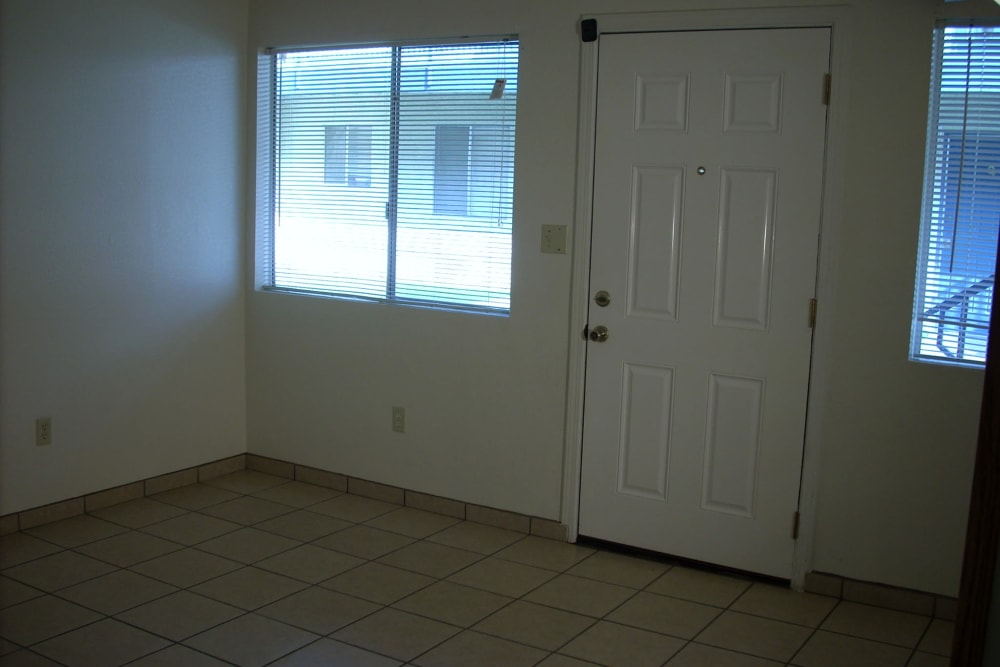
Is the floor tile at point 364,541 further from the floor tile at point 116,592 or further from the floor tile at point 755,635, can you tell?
the floor tile at point 755,635

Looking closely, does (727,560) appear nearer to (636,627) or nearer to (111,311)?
(636,627)

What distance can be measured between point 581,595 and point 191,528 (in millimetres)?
1668

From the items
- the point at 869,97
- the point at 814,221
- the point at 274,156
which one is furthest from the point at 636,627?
the point at 274,156

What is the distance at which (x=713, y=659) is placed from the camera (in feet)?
9.05

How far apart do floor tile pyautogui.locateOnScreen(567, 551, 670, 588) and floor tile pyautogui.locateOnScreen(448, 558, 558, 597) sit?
0.15 m

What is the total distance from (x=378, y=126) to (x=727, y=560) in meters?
2.42

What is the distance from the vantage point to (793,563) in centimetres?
333

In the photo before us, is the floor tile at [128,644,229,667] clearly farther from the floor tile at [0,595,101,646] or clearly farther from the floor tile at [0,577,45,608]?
the floor tile at [0,577,45,608]

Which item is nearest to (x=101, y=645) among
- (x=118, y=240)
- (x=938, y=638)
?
(x=118, y=240)

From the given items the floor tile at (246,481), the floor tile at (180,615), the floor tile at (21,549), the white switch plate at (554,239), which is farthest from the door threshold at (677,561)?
the floor tile at (21,549)

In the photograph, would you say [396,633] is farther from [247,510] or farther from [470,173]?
[470,173]

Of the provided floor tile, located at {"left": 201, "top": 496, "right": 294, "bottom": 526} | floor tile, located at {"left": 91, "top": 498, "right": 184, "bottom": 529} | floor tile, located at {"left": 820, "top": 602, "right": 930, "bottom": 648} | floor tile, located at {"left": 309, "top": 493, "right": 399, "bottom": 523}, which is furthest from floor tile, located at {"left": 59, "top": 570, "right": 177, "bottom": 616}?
floor tile, located at {"left": 820, "top": 602, "right": 930, "bottom": 648}

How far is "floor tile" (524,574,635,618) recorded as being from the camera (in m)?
3.12

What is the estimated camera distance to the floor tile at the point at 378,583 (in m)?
3.16
